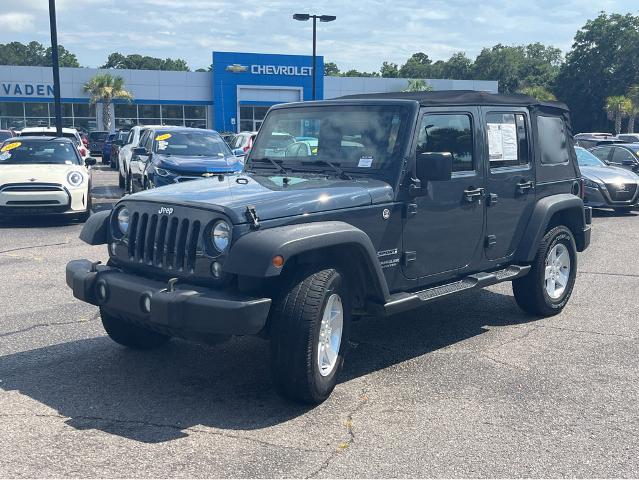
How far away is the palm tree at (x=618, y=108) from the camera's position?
2128 inches

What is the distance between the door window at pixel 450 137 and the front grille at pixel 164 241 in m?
1.93

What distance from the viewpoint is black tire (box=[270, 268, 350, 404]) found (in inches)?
172

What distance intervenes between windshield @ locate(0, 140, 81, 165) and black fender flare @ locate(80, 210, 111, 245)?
8606mm

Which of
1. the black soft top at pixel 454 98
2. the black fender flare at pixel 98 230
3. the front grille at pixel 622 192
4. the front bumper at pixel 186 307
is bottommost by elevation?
the front grille at pixel 622 192

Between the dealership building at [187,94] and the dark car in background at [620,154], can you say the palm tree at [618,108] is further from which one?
the dark car in background at [620,154]

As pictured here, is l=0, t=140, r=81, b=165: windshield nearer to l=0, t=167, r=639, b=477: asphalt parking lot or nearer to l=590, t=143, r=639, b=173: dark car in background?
l=0, t=167, r=639, b=477: asphalt parking lot

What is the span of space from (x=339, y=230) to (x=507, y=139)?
8.46ft

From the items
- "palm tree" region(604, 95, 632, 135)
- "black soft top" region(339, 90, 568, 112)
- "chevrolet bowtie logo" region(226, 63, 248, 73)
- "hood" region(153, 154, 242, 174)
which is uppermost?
"chevrolet bowtie logo" region(226, 63, 248, 73)

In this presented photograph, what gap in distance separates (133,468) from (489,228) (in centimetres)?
364

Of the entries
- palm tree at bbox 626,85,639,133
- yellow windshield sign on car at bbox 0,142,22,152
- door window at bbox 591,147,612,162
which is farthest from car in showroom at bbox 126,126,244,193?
palm tree at bbox 626,85,639,133

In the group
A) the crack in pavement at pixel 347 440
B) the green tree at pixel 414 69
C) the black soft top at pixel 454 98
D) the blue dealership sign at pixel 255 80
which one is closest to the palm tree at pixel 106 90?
the blue dealership sign at pixel 255 80

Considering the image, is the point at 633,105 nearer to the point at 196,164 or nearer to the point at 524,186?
the point at 196,164

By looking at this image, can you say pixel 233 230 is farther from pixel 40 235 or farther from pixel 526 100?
pixel 40 235

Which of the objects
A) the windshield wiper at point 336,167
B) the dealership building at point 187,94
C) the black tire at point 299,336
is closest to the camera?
the black tire at point 299,336
